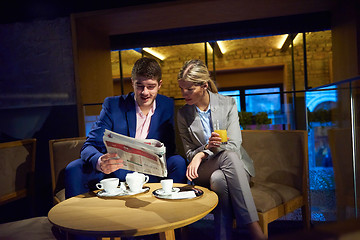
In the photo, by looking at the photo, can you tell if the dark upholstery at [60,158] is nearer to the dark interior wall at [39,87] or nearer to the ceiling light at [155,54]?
the dark interior wall at [39,87]

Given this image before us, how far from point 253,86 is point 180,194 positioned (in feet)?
25.3

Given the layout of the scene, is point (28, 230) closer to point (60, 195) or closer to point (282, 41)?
point (60, 195)

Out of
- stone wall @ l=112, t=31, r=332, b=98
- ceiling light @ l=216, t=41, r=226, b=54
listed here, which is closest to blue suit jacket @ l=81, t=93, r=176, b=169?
stone wall @ l=112, t=31, r=332, b=98

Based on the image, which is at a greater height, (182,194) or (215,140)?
(215,140)

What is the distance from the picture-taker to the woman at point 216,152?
59.3 inches

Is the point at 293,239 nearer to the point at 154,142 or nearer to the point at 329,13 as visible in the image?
the point at 154,142

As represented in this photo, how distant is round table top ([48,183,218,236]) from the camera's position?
1.02 metres

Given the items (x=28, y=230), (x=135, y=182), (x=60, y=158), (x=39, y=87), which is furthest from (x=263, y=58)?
(x=28, y=230)

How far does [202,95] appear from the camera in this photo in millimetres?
1969

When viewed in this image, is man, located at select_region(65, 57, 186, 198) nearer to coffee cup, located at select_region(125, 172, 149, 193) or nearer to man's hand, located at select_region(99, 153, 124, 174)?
man's hand, located at select_region(99, 153, 124, 174)

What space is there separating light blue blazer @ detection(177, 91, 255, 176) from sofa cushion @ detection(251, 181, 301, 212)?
12cm

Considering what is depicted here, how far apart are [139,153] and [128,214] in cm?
29

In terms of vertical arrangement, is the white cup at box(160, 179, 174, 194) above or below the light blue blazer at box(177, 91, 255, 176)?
below

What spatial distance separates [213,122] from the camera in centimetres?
193
